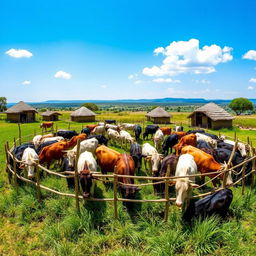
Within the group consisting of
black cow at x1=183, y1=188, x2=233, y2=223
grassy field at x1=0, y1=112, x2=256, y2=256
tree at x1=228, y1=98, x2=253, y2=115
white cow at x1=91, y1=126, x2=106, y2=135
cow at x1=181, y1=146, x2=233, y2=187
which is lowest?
grassy field at x1=0, y1=112, x2=256, y2=256

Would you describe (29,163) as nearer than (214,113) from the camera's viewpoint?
Yes

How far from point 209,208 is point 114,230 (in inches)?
98.4

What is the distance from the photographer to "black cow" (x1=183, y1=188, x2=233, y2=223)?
527 cm

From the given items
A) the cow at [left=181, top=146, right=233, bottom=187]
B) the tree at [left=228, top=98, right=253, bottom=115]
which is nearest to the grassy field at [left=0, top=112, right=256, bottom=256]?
the cow at [left=181, top=146, right=233, bottom=187]

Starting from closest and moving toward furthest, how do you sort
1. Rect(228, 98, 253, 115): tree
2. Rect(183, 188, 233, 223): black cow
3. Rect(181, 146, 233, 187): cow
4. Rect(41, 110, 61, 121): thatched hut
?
Rect(183, 188, 233, 223): black cow, Rect(181, 146, 233, 187): cow, Rect(41, 110, 61, 121): thatched hut, Rect(228, 98, 253, 115): tree

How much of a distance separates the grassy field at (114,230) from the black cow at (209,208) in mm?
201

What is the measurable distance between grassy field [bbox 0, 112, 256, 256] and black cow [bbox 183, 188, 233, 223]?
20 centimetres

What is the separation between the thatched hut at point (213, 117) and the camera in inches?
1000

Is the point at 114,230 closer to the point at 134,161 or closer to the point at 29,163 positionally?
the point at 134,161

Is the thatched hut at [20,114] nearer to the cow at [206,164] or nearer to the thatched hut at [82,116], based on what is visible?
the thatched hut at [82,116]

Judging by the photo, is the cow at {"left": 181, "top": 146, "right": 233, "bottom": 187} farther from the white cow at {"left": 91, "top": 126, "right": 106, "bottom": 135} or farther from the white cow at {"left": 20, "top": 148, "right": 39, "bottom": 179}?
the white cow at {"left": 91, "top": 126, "right": 106, "bottom": 135}

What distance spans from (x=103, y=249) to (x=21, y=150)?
638cm

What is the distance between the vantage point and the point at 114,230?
17.1 ft

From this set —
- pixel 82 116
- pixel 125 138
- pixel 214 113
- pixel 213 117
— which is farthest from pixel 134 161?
pixel 82 116
